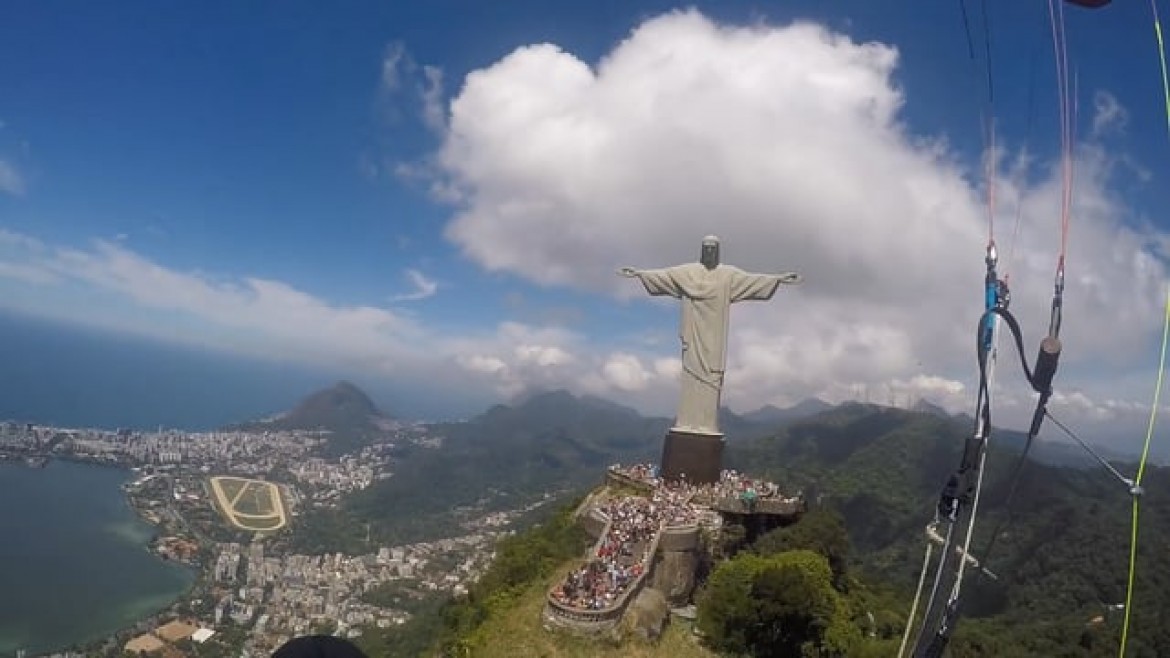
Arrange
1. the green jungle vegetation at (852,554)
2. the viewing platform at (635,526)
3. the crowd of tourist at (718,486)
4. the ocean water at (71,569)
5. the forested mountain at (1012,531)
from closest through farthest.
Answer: the viewing platform at (635,526) < the green jungle vegetation at (852,554) < the crowd of tourist at (718,486) < the forested mountain at (1012,531) < the ocean water at (71,569)

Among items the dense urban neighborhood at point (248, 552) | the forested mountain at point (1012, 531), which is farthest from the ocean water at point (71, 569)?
the forested mountain at point (1012, 531)

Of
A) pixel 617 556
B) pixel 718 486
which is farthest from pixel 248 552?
pixel 617 556

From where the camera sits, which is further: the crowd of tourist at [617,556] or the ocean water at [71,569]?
the ocean water at [71,569]

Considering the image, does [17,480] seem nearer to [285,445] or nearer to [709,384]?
[285,445]

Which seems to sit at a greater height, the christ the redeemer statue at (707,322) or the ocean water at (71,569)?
the christ the redeemer statue at (707,322)

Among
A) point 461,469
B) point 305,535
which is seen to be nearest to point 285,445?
point 461,469

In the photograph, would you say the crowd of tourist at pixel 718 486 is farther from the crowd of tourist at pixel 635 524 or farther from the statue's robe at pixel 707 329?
the statue's robe at pixel 707 329

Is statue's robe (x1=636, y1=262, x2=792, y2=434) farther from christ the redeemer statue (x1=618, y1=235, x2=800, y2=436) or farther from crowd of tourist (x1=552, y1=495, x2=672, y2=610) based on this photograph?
crowd of tourist (x1=552, y1=495, x2=672, y2=610)
